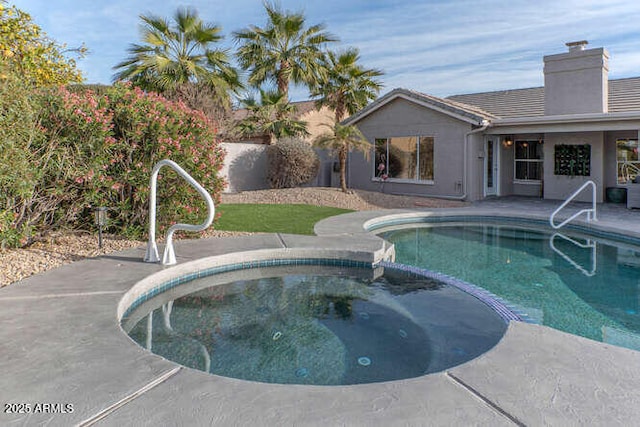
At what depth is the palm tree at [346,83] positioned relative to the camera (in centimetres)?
2005

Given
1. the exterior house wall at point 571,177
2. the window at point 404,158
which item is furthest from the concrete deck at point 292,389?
the exterior house wall at point 571,177

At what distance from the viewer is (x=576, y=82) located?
1480 centimetres

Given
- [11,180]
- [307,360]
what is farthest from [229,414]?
[11,180]

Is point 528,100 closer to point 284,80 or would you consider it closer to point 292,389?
point 284,80

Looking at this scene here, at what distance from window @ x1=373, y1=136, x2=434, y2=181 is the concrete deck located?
13273 mm

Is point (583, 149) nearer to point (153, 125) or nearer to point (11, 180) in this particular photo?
point (153, 125)

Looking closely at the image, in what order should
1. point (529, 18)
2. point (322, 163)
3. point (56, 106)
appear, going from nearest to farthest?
1. point (56, 106)
2. point (529, 18)
3. point (322, 163)

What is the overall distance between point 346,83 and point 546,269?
51.3 feet

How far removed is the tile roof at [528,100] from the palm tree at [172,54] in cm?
1148

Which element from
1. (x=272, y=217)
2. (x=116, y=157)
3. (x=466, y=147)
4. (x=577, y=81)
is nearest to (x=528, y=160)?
(x=577, y=81)

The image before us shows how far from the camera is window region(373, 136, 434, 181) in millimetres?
16203

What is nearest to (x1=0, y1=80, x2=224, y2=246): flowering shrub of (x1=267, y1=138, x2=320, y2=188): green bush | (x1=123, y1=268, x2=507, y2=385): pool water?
(x1=123, y1=268, x2=507, y2=385): pool water

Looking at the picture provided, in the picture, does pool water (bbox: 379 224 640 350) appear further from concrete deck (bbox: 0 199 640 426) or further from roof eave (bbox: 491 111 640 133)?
roof eave (bbox: 491 111 640 133)

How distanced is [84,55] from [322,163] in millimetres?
11369
